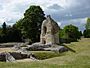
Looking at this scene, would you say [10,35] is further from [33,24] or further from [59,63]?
[59,63]

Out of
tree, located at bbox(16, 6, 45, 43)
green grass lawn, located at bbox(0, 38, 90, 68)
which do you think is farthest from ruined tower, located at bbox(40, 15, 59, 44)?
green grass lawn, located at bbox(0, 38, 90, 68)

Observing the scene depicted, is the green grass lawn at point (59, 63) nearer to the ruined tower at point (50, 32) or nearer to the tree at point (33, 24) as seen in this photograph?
the ruined tower at point (50, 32)

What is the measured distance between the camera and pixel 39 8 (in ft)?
267

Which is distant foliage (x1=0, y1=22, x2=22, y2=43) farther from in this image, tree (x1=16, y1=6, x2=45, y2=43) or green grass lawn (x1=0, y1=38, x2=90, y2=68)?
green grass lawn (x1=0, y1=38, x2=90, y2=68)

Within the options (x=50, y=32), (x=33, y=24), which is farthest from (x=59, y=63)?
(x=33, y=24)

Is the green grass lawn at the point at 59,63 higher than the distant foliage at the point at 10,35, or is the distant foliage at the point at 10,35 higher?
the distant foliage at the point at 10,35

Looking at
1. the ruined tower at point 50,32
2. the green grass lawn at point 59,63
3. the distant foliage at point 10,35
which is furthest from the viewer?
the distant foliage at point 10,35

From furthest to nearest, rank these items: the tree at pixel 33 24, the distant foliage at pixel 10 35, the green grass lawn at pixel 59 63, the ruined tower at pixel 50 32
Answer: the distant foliage at pixel 10 35, the tree at pixel 33 24, the ruined tower at pixel 50 32, the green grass lawn at pixel 59 63

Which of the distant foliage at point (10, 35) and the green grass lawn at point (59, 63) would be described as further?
the distant foliage at point (10, 35)

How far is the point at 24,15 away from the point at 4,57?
42375mm

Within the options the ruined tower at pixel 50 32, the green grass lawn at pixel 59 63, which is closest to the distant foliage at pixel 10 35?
the ruined tower at pixel 50 32

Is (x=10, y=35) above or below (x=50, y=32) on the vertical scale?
below

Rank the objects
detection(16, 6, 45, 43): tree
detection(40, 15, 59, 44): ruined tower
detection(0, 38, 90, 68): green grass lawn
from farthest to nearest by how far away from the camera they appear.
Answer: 1. detection(16, 6, 45, 43): tree
2. detection(40, 15, 59, 44): ruined tower
3. detection(0, 38, 90, 68): green grass lawn

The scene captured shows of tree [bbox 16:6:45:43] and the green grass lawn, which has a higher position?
tree [bbox 16:6:45:43]
